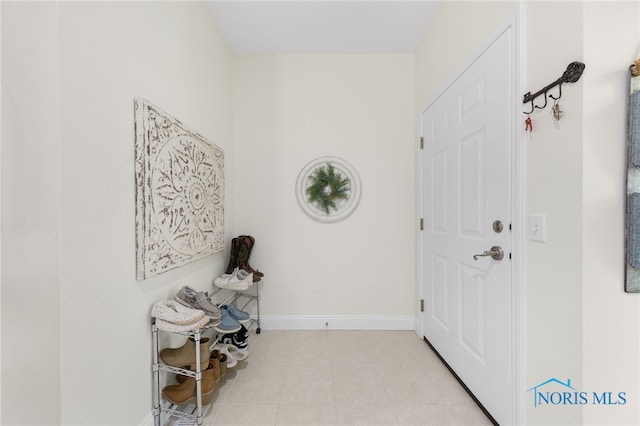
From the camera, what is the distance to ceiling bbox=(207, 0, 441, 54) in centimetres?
200

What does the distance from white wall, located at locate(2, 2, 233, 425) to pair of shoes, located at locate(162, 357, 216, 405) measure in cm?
10

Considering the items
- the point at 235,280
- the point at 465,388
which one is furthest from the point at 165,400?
the point at 465,388

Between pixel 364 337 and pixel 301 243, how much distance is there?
98cm

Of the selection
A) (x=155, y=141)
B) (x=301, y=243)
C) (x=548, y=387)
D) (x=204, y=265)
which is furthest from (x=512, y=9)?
(x=204, y=265)

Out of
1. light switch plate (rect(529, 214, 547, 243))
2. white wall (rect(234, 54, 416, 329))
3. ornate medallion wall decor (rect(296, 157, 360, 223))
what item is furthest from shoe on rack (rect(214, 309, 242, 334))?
light switch plate (rect(529, 214, 547, 243))

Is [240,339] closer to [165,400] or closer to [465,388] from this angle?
[165,400]

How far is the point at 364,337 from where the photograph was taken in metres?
2.40

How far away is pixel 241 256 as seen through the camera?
90.4 inches

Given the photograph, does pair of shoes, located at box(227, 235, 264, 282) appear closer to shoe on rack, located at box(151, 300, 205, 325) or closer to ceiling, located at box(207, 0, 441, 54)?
shoe on rack, located at box(151, 300, 205, 325)

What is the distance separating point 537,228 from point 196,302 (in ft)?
5.38

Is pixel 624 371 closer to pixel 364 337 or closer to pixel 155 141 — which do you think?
pixel 364 337

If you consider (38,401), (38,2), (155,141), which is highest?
(38,2)

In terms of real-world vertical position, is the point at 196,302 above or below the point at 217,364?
above

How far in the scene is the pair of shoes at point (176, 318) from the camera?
4.17 ft
